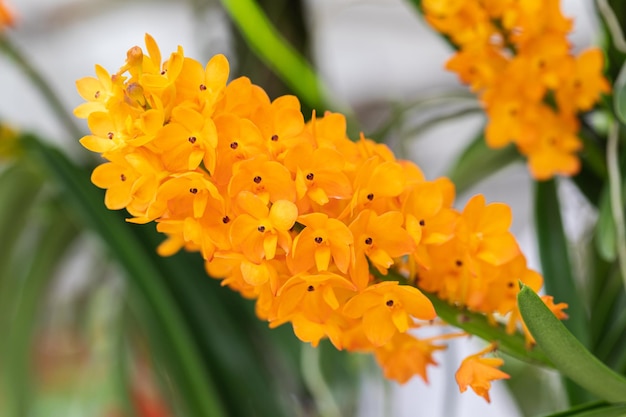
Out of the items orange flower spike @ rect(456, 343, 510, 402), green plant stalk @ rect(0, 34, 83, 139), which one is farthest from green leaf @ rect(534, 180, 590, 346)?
green plant stalk @ rect(0, 34, 83, 139)

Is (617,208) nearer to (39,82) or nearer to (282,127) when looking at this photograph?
(282,127)

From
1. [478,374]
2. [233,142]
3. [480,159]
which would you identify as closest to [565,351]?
[478,374]

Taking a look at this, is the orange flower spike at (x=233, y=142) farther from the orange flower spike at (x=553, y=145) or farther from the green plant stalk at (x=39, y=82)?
the green plant stalk at (x=39, y=82)

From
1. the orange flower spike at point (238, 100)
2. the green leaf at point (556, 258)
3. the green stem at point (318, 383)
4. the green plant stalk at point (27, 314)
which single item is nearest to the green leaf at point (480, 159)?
the green leaf at point (556, 258)

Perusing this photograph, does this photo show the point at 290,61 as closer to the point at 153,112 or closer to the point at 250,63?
the point at 250,63

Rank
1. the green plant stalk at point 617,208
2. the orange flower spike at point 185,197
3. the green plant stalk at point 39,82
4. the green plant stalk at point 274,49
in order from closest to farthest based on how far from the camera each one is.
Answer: the orange flower spike at point 185,197, the green plant stalk at point 617,208, the green plant stalk at point 274,49, the green plant stalk at point 39,82

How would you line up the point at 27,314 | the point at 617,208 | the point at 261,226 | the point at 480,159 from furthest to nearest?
Answer: the point at 27,314, the point at 480,159, the point at 617,208, the point at 261,226
